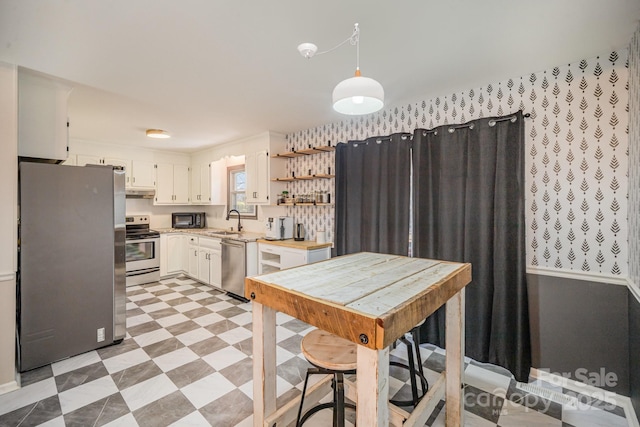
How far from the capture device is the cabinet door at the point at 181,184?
5.68 metres

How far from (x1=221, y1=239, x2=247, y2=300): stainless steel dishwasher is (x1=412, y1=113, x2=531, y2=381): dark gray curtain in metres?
2.34

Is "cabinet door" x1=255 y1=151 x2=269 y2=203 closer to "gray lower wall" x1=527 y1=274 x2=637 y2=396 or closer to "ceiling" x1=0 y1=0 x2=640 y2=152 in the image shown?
"ceiling" x1=0 y1=0 x2=640 y2=152

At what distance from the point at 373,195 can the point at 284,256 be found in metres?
1.38

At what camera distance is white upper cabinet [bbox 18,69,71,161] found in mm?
2406

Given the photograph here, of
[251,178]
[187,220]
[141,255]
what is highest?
[251,178]

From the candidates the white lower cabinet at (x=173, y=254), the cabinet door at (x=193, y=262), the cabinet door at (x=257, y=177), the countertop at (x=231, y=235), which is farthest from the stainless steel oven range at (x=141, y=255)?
the cabinet door at (x=257, y=177)

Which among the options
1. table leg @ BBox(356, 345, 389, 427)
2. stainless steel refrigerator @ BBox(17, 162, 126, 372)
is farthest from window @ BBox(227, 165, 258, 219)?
table leg @ BBox(356, 345, 389, 427)

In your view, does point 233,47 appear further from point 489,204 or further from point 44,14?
point 489,204

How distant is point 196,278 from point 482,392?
4.37 m

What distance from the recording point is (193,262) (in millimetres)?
4941

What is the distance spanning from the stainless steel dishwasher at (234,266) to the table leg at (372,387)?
119 inches

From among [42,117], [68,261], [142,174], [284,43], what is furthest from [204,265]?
[284,43]

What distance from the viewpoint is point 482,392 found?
7.04ft

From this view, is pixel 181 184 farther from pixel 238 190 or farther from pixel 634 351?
pixel 634 351
